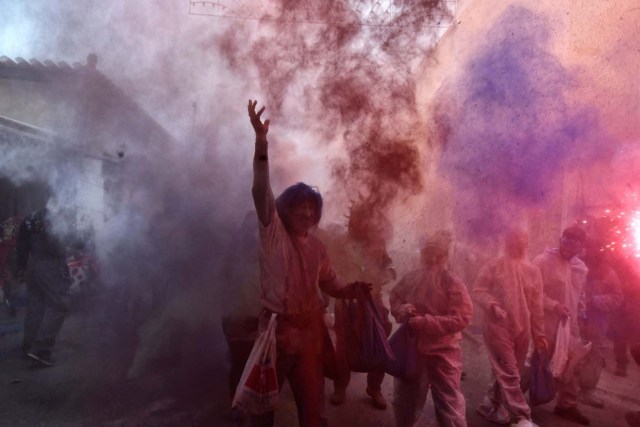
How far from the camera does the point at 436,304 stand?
345 cm

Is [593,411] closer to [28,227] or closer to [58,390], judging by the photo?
[58,390]

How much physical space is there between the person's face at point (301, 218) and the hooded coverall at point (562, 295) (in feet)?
9.40

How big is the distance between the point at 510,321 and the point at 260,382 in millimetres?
2598

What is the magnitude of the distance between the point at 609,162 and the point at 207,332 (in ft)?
21.3

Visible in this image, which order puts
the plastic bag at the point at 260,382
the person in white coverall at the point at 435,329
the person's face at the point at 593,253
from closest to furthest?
the plastic bag at the point at 260,382
the person in white coverall at the point at 435,329
the person's face at the point at 593,253

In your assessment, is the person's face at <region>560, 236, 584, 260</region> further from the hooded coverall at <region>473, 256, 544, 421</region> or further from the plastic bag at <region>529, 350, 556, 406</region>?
the plastic bag at <region>529, 350, 556, 406</region>

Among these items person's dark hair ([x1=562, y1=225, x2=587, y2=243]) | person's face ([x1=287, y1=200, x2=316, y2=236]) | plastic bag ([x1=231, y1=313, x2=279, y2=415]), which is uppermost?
person's dark hair ([x1=562, y1=225, x2=587, y2=243])

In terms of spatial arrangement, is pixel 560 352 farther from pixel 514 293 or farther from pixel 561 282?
pixel 514 293

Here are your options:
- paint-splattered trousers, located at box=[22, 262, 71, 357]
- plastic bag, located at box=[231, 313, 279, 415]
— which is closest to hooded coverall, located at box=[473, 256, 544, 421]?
plastic bag, located at box=[231, 313, 279, 415]

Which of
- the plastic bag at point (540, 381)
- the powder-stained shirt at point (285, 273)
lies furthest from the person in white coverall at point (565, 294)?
the powder-stained shirt at point (285, 273)

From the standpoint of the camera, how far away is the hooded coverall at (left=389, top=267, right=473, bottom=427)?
3254 millimetres

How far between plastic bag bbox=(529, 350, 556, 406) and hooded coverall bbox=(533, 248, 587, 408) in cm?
A: 56

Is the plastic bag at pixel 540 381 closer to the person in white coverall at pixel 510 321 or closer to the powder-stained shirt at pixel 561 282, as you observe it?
the person in white coverall at pixel 510 321

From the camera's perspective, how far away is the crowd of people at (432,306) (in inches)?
111
